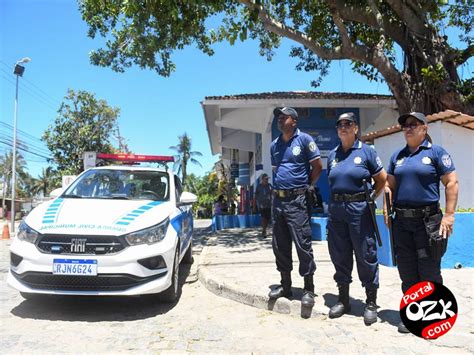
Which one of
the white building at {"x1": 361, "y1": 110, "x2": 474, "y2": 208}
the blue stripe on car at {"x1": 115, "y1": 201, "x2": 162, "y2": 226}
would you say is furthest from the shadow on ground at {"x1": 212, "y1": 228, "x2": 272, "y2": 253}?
the white building at {"x1": 361, "y1": 110, "x2": 474, "y2": 208}

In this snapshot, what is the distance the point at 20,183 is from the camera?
5756 cm

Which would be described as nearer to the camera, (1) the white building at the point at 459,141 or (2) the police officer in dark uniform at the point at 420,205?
(2) the police officer in dark uniform at the point at 420,205

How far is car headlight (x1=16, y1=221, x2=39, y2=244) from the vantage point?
3918 millimetres

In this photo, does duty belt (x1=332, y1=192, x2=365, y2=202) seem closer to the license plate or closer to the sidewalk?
the sidewalk

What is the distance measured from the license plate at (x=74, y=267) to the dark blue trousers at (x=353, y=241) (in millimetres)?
2379

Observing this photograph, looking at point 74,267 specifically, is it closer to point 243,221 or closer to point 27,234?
point 27,234

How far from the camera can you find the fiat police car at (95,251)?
3775mm

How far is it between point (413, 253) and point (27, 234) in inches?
148

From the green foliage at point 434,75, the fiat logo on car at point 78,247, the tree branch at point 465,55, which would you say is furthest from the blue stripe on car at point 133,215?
Answer: the tree branch at point 465,55

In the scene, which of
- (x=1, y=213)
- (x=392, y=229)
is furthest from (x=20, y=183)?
(x=392, y=229)

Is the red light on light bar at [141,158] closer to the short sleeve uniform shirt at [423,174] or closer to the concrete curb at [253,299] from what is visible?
the concrete curb at [253,299]

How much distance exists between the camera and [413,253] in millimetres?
3441

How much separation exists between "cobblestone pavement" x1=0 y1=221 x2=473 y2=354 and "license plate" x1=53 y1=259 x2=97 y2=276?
0.51 meters

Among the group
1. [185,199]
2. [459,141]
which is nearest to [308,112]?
[459,141]
